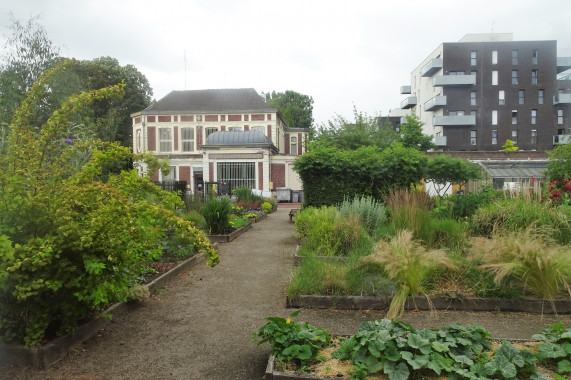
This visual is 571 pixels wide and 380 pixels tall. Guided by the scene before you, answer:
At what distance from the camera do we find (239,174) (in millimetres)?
33719

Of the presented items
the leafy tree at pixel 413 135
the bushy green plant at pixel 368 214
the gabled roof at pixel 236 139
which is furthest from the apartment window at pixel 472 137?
the bushy green plant at pixel 368 214

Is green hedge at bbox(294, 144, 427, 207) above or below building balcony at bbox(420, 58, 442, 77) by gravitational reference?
below

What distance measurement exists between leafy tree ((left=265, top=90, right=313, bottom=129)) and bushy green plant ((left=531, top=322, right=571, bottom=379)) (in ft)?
220

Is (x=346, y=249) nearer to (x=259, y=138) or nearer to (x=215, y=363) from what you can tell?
(x=215, y=363)

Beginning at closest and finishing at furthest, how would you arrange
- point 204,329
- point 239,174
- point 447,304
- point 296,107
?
point 204,329
point 447,304
point 239,174
point 296,107

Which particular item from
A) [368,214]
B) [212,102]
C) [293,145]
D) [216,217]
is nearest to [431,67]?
[293,145]

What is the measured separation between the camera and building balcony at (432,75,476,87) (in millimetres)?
52156

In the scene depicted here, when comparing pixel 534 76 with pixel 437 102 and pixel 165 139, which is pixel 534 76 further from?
pixel 165 139

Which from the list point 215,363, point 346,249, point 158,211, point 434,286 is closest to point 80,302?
point 158,211

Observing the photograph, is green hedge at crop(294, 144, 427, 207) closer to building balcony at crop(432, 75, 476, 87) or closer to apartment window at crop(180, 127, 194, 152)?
apartment window at crop(180, 127, 194, 152)

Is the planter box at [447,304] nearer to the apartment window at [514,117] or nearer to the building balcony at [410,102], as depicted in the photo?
the apartment window at [514,117]

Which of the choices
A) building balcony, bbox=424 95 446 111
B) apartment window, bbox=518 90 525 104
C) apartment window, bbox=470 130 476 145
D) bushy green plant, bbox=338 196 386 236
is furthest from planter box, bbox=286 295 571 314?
apartment window, bbox=518 90 525 104

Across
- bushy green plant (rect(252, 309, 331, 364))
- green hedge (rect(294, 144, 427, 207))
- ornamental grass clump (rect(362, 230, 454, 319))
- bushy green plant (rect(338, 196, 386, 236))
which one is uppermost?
green hedge (rect(294, 144, 427, 207))

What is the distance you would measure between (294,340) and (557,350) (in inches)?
82.3
